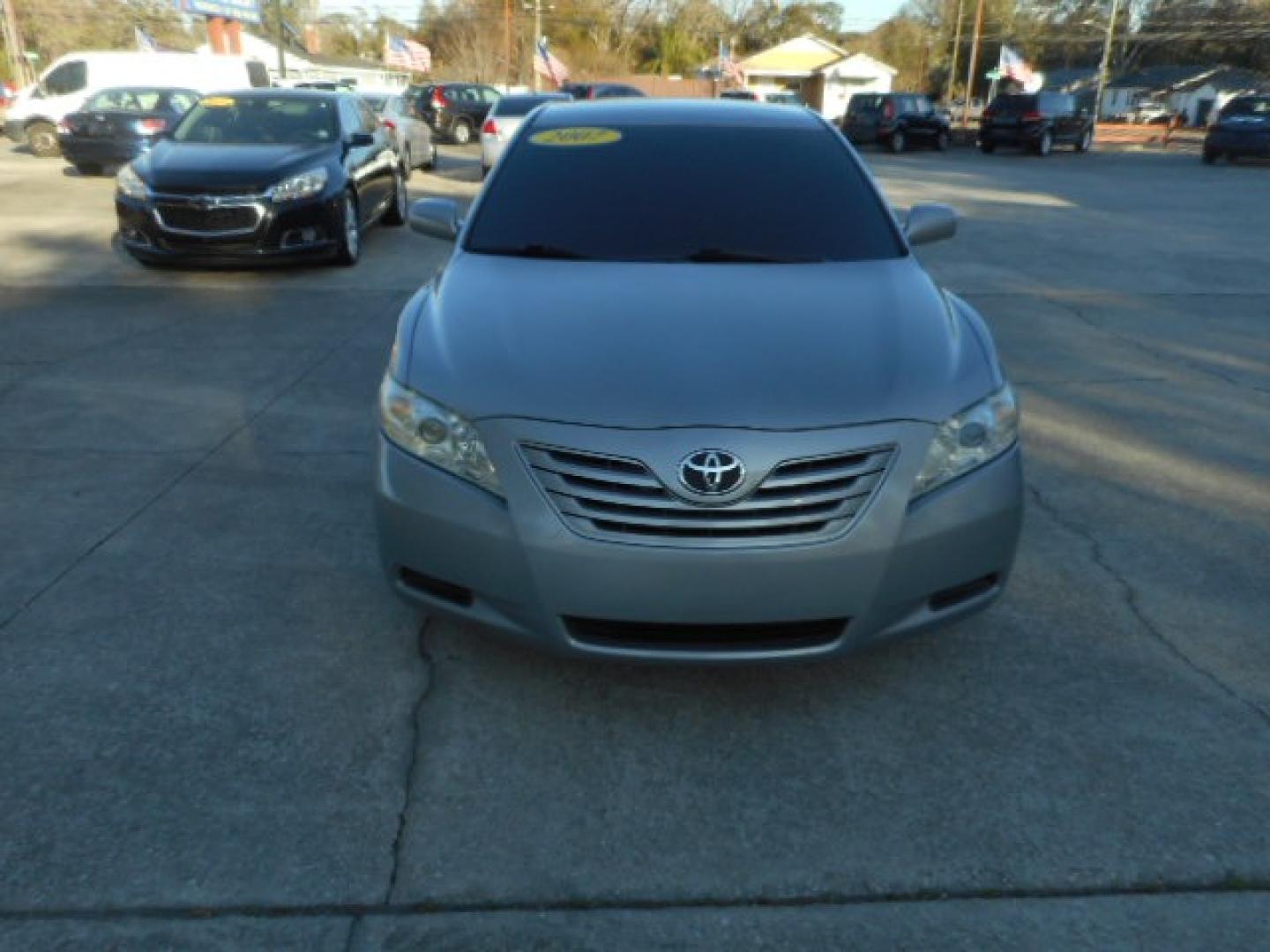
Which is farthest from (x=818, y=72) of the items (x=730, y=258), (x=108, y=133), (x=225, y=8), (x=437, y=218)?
(x=730, y=258)

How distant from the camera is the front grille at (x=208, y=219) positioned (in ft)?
29.6

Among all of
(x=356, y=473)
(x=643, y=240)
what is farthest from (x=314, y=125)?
(x=643, y=240)

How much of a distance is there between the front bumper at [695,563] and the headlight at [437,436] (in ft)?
0.12

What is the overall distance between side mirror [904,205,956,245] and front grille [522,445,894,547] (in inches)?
80.4

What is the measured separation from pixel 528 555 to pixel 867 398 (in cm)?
97

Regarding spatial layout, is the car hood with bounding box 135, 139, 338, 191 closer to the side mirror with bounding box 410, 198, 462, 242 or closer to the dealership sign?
the side mirror with bounding box 410, 198, 462, 242

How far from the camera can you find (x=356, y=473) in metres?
4.90

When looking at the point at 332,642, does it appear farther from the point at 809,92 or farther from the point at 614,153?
the point at 809,92

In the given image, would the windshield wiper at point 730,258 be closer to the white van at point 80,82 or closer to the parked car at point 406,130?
the parked car at point 406,130

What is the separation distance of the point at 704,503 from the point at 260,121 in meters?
9.51

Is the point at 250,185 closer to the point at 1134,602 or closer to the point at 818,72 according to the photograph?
the point at 1134,602

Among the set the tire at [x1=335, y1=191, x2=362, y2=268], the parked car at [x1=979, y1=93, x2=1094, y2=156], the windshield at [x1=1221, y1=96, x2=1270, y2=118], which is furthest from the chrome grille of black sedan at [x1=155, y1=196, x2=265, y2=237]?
the parked car at [x1=979, y1=93, x2=1094, y2=156]

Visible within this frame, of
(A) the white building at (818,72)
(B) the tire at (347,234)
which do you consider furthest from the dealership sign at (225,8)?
(A) the white building at (818,72)

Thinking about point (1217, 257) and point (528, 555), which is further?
point (1217, 257)
